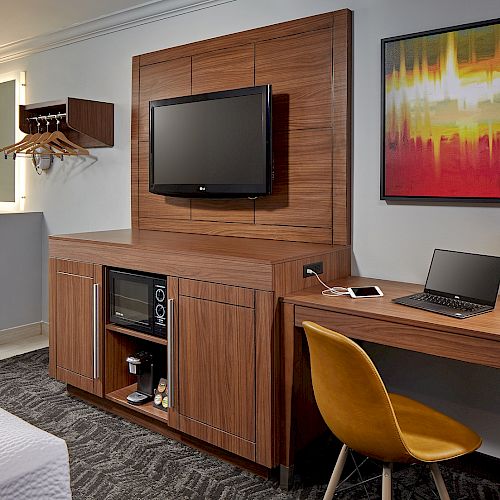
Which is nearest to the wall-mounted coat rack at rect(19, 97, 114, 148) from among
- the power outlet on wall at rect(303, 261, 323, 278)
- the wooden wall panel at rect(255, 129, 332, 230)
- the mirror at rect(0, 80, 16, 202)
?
the mirror at rect(0, 80, 16, 202)

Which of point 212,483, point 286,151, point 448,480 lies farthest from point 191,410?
point 286,151

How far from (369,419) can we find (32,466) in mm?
1012

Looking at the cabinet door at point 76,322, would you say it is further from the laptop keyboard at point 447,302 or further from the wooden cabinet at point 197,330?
the laptop keyboard at point 447,302

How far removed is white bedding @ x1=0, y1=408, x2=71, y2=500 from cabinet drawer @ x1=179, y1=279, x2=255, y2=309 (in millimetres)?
1246

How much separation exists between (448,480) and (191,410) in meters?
1.12

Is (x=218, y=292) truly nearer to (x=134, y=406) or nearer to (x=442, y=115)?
(x=134, y=406)

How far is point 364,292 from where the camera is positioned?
2.25 meters

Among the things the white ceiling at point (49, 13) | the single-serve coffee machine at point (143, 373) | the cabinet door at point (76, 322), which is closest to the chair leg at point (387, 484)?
the single-serve coffee machine at point (143, 373)

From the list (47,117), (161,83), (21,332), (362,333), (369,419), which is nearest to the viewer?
(369,419)

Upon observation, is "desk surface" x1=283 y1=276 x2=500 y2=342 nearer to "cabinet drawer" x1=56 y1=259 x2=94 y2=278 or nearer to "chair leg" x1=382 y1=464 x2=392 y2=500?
"chair leg" x1=382 y1=464 x2=392 y2=500

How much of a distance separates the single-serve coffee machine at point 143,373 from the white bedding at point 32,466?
182 cm

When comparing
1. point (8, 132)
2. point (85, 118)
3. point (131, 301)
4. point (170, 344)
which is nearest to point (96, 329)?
point (131, 301)

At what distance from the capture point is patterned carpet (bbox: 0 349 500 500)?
7.23ft

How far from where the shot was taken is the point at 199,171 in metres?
3.11
